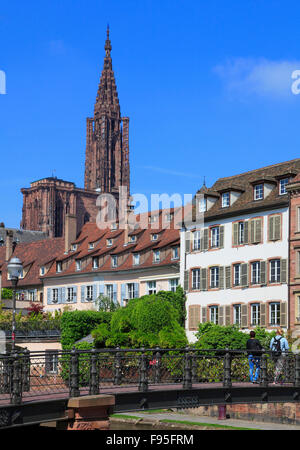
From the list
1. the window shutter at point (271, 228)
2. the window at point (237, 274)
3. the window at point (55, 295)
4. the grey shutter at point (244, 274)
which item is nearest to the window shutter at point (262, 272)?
the grey shutter at point (244, 274)

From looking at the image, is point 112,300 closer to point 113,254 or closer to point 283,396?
point 113,254

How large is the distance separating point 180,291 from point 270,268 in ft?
29.3

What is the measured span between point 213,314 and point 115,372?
2993 cm

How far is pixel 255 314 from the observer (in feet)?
177

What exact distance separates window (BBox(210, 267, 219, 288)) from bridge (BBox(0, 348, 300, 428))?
21.6m

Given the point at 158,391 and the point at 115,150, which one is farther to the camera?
the point at 115,150

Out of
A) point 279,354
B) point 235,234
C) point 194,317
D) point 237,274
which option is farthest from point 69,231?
point 279,354

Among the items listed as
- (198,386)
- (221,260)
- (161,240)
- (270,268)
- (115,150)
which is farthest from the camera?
(115,150)

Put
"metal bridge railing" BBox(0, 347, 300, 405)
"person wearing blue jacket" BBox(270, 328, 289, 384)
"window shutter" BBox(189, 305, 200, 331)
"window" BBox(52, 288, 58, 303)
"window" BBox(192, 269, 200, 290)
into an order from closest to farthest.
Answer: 1. "metal bridge railing" BBox(0, 347, 300, 405)
2. "person wearing blue jacket" BBox(270, 328, 289, 384)
3. "window shutter" BBox(189, 305, 200, 331)
4. "window" BBox(192, 269, 200, 290)
5. "window" BBox(52, 288, 58, 303)

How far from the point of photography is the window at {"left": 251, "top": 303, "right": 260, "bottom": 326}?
175 ft

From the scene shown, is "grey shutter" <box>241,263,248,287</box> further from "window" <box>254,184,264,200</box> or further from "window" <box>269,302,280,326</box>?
"window" <box>254,184,264,200</box>

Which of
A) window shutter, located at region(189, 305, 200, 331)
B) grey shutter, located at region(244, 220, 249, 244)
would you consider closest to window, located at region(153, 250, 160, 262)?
window shutter, located at region(189, 305, 200, 331)

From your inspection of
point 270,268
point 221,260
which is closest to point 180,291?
point 221,260
